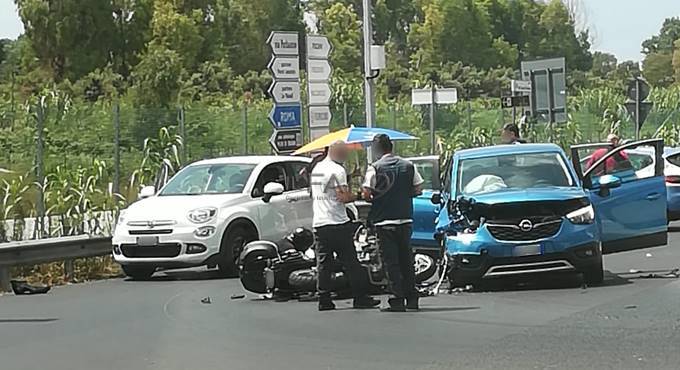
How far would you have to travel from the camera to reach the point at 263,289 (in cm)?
1464

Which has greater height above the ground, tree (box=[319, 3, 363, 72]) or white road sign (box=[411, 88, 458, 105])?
tree (box=[319, 3, 363, 72])

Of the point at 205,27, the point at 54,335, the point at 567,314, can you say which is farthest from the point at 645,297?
the point at 205,27

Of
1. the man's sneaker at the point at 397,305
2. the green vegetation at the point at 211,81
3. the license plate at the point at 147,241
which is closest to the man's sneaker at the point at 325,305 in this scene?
the man's sneaker at the point at 397,305

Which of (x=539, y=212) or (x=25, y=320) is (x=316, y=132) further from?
(x=25, y=320)

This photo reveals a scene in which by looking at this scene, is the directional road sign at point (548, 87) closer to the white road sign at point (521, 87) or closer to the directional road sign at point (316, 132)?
the white road sign at point (521, 87)

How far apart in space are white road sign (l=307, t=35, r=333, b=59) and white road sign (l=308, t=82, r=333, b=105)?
495 mm

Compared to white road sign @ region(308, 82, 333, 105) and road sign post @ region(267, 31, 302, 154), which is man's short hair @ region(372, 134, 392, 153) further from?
white road sign @ region(308, 82, 333, 105)

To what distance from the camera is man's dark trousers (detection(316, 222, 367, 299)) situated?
1312 cm

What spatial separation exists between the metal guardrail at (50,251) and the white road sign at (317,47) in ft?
17.4

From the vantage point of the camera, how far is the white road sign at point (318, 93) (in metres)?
21.8

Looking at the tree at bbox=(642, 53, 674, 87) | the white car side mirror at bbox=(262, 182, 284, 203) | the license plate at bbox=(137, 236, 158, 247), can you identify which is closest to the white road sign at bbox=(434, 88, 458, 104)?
the white car side mirror at bbox=(262, 182, 284, 203)

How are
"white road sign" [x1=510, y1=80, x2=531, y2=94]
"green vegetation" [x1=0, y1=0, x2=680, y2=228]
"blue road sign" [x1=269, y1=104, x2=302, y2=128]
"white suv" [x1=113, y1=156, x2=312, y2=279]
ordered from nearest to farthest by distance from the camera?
1. "white suv" [x1=113, y1=156, x2=312, y2=279]
2. "blue road sign" [x1=269, y1=104, x2=302, y2=128]
3. "green vegetation" [x1=0, y1=0, x2=680, y2=228]
4. "white road sign" [x1=510, y1=80, x2=531, y2=94]

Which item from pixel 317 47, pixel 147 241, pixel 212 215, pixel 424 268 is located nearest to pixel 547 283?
pixel 424 268

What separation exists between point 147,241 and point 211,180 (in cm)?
171
